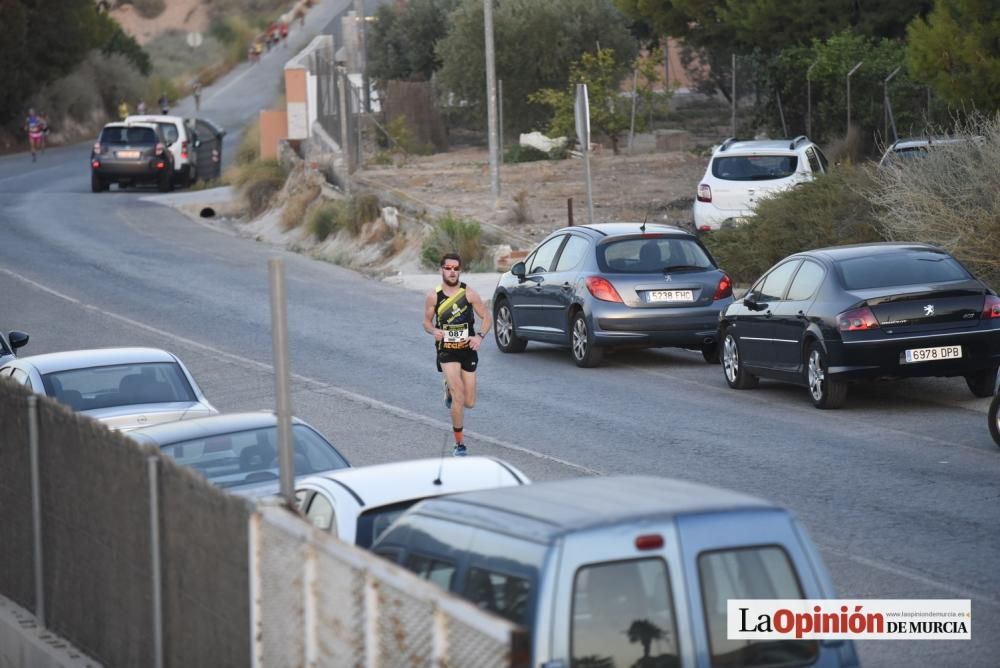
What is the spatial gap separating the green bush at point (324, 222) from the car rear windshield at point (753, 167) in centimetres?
961

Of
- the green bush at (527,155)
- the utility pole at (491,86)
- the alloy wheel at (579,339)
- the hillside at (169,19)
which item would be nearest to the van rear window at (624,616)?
the alloy wheel at (579,339)

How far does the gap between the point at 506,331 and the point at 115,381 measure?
770 centimetres

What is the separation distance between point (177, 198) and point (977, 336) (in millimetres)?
31426

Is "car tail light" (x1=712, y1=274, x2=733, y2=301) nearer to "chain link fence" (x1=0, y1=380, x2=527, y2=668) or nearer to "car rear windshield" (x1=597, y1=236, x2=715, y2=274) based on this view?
"car rear windshield" (x1=597, y1=236, x2=715, y2=274)

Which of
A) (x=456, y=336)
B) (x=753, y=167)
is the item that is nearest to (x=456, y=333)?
(x=456, y=336)

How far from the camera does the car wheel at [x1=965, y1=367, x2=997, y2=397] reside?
15.9 metres

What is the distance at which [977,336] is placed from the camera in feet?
50.5

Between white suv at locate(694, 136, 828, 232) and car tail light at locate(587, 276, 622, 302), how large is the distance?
780cm

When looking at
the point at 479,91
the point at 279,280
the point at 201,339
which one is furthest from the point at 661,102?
the point at 279,280

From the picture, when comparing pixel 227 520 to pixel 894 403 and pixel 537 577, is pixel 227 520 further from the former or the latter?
pixel 894 403

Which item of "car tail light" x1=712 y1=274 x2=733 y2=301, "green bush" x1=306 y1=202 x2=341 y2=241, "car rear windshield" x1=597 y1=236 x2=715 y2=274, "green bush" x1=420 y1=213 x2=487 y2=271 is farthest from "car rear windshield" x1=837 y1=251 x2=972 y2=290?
"green bush" x1=306 y1=202 x2=341 y2=241

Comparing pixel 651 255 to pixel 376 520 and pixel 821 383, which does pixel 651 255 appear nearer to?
pixel 821 383

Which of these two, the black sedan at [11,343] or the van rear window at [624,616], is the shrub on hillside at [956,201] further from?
the van rear window at [624,616]

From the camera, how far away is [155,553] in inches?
287
